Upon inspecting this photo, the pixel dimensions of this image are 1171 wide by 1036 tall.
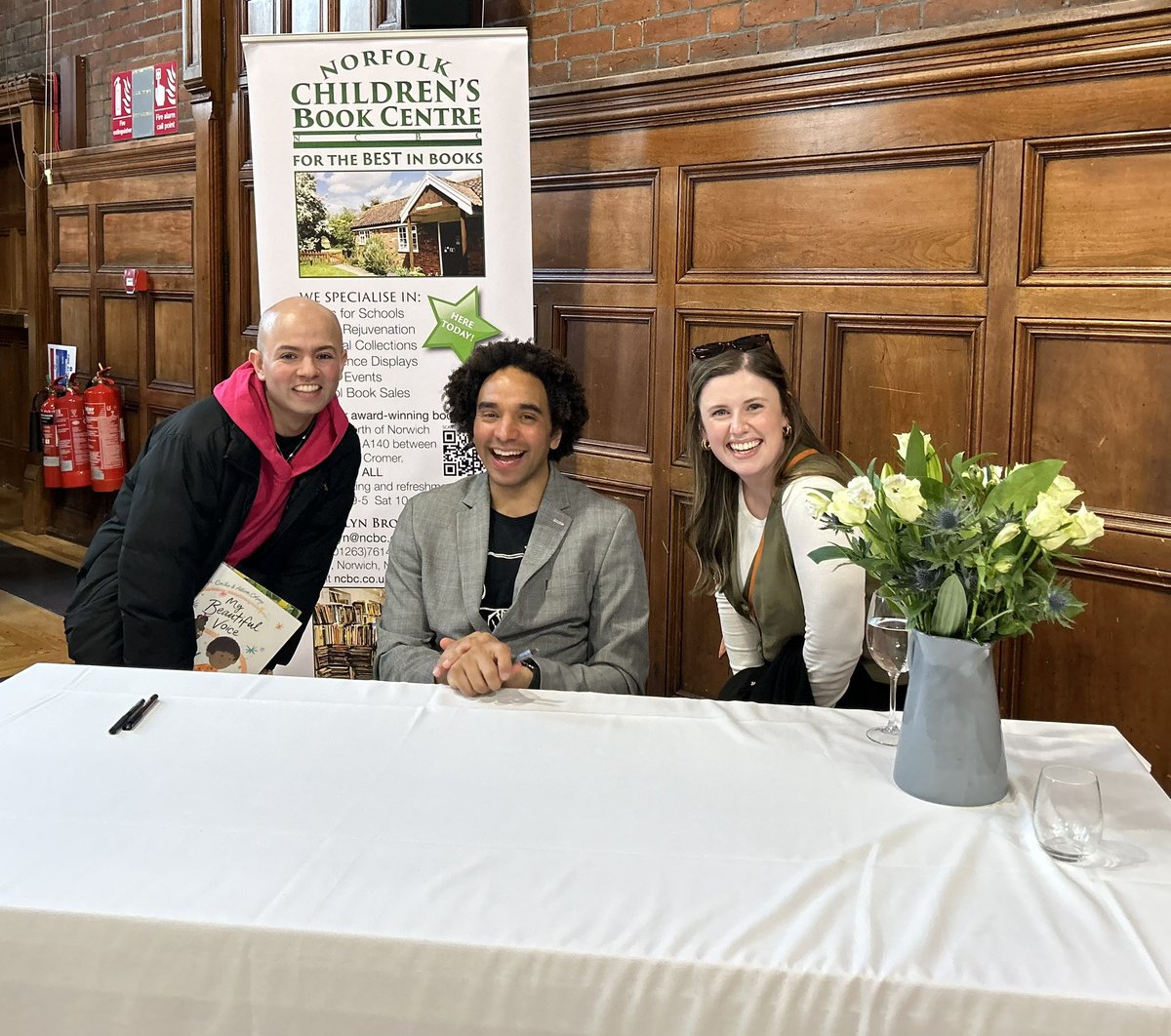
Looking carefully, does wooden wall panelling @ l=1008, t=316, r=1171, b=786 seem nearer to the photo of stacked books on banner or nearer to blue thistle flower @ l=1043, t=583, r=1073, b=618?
blue thistle flower @ l=1043, t=583, r=1073, b=618

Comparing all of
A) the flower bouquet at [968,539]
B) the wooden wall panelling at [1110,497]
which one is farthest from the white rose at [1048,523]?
the wooden wall panelling at [1110,497]

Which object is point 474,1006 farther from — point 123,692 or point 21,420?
point 21,420

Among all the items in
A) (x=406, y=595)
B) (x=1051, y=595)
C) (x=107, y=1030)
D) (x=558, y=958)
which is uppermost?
(x=1051, y=595)

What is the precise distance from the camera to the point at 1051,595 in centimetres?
132

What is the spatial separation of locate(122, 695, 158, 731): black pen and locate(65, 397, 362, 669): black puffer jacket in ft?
3.14

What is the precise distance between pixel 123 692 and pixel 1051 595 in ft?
4.26

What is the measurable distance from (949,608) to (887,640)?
203mm

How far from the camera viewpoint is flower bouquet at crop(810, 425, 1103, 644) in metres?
1.32

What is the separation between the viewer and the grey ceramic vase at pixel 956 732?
1379 mm

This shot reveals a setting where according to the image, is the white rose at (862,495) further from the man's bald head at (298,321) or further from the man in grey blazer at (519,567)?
the man's bald head at (298,321)

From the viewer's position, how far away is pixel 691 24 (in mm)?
3514

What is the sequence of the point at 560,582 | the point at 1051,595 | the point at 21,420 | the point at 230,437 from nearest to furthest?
the point at 1051,595 < the point at 560,582 < the point at 230,437 < the point at 21,420

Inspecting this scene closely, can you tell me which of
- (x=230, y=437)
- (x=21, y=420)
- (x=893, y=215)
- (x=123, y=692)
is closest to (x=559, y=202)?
(x=893, y=215)

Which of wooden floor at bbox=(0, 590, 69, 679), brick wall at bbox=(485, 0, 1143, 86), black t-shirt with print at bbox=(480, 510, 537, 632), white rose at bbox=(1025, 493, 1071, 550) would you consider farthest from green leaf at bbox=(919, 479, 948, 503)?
wooden floor at bbox=(0, 590, 69, 679)
